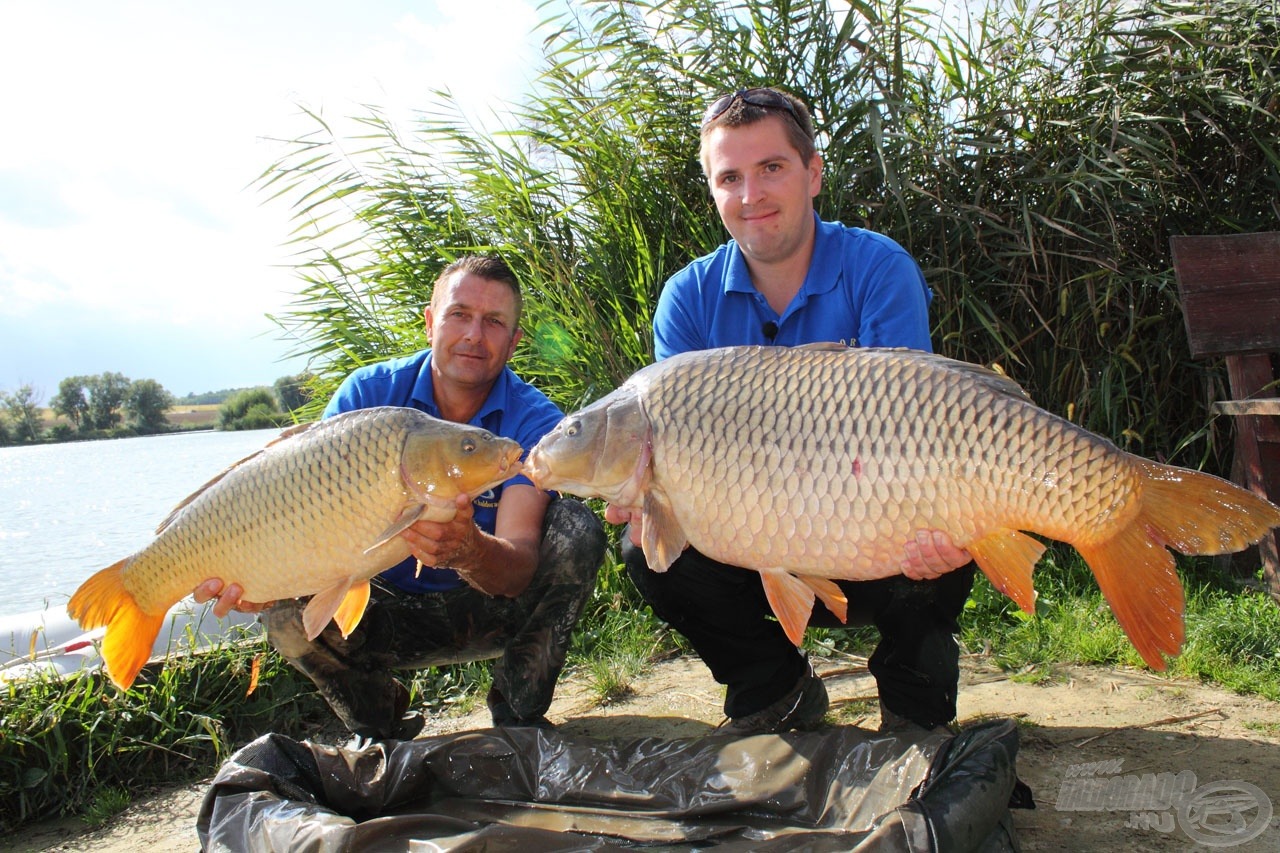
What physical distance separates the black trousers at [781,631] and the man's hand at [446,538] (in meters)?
0.38

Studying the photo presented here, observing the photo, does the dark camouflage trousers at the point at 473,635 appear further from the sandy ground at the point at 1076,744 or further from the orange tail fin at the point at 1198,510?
the orange tail fin at the point at 1198,510

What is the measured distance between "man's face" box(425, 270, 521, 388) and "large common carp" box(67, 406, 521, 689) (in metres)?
0.46

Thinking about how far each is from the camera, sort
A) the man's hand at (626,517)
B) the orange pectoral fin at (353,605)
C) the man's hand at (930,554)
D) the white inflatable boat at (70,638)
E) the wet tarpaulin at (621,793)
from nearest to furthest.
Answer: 1. the wet tarpaulin at (621,793)
2. the man's hand at (930,554)
3. the man's hand at (626,517)
4. the orange pectoral fin at (353,605)
5. the white inflatable boat at (70,638)

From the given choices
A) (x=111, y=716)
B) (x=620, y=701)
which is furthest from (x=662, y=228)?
(x=111, y=716)

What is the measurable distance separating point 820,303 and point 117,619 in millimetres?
1543

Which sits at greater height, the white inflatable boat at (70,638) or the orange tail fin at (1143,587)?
the orange tail fin at (1143,587)

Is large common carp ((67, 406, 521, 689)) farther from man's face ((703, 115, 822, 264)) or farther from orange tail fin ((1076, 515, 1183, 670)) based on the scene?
orange tail fin ((1076, 515, 1183, 670))

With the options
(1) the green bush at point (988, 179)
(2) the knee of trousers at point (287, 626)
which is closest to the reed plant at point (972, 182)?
(1) the green bush at point (988, 179)

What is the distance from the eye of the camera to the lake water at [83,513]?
160 inches

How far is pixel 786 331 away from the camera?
2037 millimetres

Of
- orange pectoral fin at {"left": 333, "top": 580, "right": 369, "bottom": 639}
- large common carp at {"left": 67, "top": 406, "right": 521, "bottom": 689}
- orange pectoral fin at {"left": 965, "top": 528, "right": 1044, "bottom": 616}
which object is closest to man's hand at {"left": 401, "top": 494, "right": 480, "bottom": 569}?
large common carp at {"left": 67, "top": 406, "right": 521, "bottom": 689}

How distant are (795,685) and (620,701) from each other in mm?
565

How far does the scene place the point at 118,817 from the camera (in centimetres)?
202

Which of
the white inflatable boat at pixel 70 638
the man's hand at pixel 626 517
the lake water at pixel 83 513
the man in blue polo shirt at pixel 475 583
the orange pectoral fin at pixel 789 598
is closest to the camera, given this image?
the orange pectoral fin at pixel 789 598
